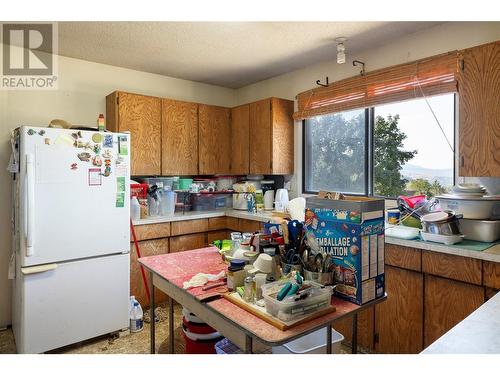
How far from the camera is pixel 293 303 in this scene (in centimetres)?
109

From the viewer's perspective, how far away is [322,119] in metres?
3.41

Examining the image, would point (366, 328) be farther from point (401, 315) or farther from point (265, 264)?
point (265, 264)

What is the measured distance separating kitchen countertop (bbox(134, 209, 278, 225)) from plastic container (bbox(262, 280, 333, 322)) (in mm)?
1705

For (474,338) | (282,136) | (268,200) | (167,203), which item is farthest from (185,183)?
(474,338)

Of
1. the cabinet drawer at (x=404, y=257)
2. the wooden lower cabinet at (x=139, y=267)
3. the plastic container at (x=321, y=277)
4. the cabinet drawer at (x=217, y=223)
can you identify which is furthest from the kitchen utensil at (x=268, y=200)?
the plastic container at (x=321, y=277)

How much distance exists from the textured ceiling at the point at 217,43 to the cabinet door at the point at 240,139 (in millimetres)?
491

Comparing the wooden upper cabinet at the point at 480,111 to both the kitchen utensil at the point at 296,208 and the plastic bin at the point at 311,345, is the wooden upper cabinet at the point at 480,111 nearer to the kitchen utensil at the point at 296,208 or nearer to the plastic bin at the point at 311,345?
the kitchen utensil at the point at 296,208

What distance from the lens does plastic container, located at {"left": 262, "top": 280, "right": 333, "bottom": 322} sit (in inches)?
42.8

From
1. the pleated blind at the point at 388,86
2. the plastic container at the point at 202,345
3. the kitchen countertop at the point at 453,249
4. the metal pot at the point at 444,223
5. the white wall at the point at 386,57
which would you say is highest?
the white wall at the point at 386,57

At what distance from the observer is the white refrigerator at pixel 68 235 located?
2217 millimetres

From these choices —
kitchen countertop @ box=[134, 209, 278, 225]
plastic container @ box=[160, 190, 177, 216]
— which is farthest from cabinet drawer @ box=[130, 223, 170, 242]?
plastic container @ box=[160, 190, 177, 216]

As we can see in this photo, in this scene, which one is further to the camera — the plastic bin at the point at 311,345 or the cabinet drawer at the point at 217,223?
the cabinet drawer at the point at 217,223
